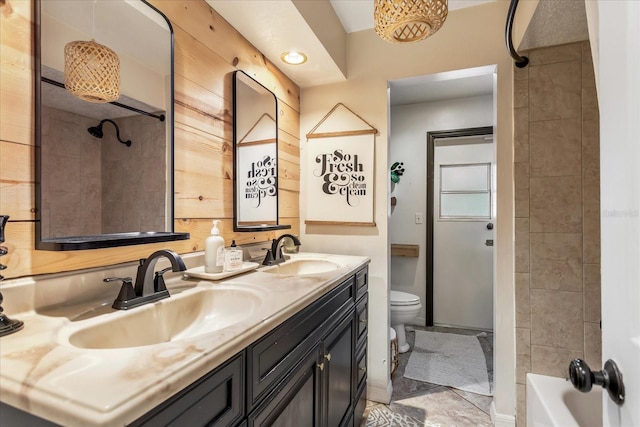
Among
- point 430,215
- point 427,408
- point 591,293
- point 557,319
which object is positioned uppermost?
point 430,215

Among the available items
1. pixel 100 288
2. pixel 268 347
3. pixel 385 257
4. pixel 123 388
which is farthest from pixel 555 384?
pixel 100 288

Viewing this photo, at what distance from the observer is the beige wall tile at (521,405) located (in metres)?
1.75

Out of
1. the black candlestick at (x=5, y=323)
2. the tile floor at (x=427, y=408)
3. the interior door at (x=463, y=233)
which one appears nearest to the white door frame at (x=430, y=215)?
the interior door at (x=463, y=233)

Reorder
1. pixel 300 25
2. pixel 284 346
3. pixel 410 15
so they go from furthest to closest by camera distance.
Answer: pixel 300 25 → pixel 410 15 → pixel 284 346

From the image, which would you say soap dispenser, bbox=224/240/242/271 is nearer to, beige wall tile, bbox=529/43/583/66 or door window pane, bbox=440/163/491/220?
beige wall tile, bbox=529/43/583/66

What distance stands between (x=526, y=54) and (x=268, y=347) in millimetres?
1974

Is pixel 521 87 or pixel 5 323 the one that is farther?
pixel 521 87

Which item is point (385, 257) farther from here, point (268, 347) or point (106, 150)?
point (106, 150)

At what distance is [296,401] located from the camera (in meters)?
1.03

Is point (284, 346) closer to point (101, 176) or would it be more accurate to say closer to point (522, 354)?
point (101, 176)

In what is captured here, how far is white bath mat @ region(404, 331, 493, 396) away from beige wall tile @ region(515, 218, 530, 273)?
38.4 inches

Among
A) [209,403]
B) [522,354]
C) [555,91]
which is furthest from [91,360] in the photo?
[555,91]

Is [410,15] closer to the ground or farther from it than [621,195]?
farther from it

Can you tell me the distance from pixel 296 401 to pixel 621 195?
997 millimetres
